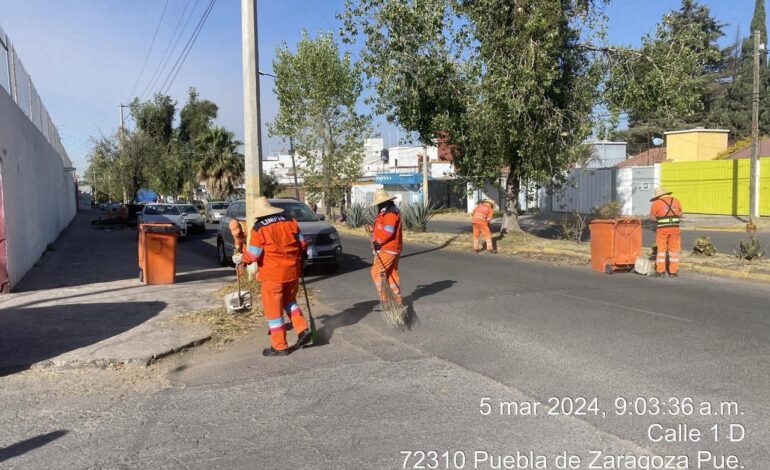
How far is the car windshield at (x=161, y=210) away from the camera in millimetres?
24953

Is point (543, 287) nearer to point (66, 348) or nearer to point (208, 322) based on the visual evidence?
point (208, 322)

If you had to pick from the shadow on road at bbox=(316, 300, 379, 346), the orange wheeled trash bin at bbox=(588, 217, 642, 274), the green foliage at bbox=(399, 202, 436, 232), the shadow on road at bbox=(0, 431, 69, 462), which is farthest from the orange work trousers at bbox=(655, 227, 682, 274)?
the green foliage at bbox=(399, 202, 436, 232)

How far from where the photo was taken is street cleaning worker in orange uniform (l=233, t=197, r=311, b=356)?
605 centimetres

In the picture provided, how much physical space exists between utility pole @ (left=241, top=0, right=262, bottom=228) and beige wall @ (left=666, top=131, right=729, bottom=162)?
96.2 ft

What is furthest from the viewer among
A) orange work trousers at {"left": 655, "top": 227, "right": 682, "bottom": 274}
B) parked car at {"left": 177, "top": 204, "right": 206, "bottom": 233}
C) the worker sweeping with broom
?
parked car at {"left": 177, "top": 204, "right": 206, "bottom": 233}

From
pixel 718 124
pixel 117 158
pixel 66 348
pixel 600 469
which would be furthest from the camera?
pixel 718 124

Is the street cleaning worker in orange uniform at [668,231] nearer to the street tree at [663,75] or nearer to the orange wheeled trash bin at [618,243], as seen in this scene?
the orange wheeled trash bin at [618,243]

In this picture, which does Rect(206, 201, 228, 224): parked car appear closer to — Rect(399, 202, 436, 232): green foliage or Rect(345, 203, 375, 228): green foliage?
Rect(345, 203, 375, 228): green foliage

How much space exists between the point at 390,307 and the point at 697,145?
3169 cm

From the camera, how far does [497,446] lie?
387 centimetres

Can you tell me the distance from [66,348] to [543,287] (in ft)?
23.0

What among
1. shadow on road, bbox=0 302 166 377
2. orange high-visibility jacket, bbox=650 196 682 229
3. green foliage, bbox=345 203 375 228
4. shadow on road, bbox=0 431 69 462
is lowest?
shadow on road, bbox=0 431 69 462

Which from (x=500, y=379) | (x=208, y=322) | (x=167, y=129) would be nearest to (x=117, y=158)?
(x=167, y=129)

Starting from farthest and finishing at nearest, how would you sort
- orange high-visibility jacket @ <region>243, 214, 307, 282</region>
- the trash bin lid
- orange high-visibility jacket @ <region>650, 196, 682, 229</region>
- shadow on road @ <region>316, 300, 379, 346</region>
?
the trash bin lid → orange high-visibility jacket @ <region>650, 196, 682, 229</region> → shadow on road @ <region>316, 300, 379, 346</region> → orange high-visibility jacket @ <region>243, 214, 307, 282</region>
